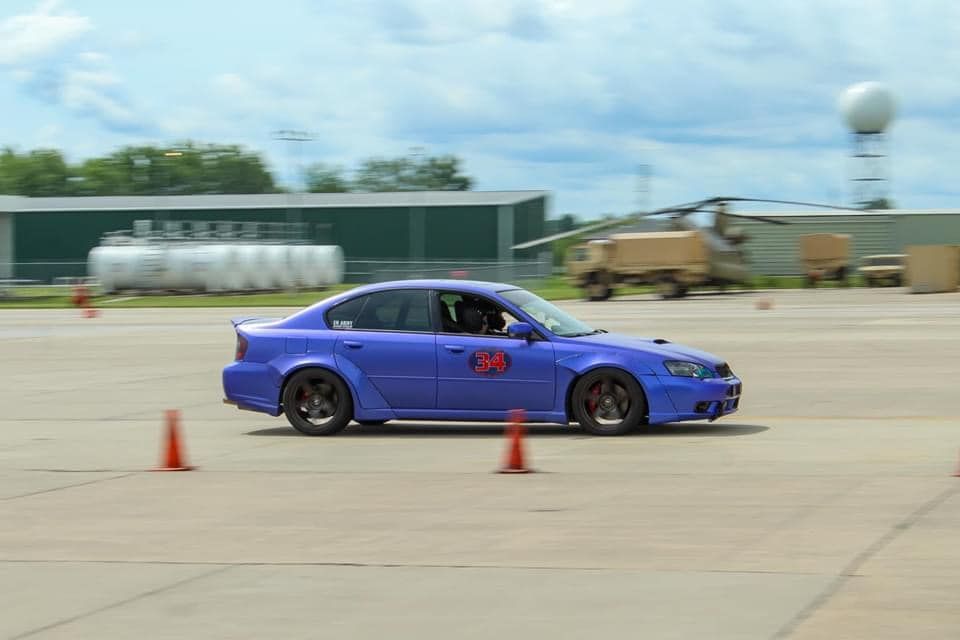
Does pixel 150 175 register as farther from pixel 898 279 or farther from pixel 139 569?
pixel 139 569

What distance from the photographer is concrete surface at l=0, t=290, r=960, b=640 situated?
6.70 meters

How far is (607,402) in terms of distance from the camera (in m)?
13.4

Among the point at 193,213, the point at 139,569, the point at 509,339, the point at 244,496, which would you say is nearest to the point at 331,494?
the point at 244,496

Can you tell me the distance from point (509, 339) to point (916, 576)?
6.76m

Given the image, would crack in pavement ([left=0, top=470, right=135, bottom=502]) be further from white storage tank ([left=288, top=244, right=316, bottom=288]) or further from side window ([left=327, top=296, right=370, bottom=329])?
white storage tank ([left=288, top=244, right=316, bottom=288])

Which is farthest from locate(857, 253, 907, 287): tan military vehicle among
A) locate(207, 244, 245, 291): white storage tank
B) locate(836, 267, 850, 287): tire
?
locate(207, 244, 245, 291): white storage tank

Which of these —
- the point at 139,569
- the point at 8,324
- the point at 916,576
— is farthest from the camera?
the point at 8,324

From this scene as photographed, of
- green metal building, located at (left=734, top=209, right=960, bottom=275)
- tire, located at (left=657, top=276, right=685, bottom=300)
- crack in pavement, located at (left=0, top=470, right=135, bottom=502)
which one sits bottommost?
crack in pavement, located at (left=0, top=470, right=135, bottom=502)

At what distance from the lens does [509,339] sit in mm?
13711

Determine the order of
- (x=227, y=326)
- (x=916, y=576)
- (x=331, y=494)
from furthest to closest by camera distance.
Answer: (x=227, y=326) → (x=331, y=494) → (x=916, y=576)

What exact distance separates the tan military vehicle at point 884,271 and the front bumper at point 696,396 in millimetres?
49707

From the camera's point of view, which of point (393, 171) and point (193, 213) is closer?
point (193, 213)

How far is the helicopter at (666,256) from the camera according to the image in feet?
175

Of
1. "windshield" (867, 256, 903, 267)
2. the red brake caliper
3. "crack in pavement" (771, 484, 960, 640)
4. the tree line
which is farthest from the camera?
the tree line
